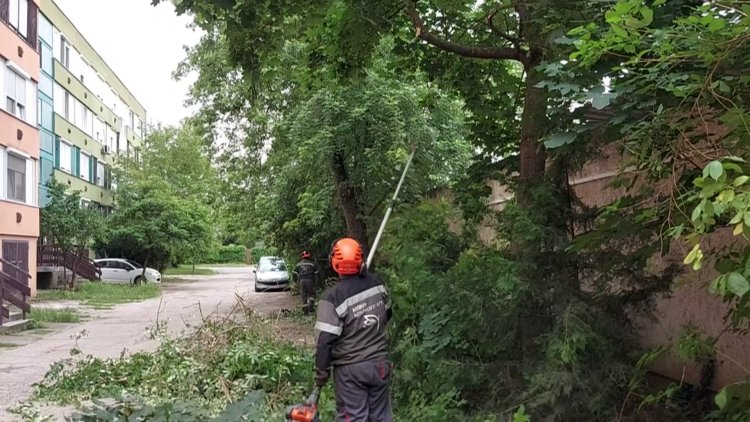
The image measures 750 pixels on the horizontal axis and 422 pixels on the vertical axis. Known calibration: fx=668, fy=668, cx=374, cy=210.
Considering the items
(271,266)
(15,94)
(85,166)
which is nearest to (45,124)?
(85,166)

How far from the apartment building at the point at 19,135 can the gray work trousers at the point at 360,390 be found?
19.2 meters

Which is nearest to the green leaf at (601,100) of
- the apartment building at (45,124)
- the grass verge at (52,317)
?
the apartment building at (45,124)

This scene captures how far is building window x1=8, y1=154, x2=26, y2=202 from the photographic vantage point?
23.5 metres

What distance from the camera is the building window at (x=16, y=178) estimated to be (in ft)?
77.0

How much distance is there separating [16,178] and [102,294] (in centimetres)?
594

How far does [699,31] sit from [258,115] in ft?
48.8

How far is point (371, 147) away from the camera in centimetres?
1362

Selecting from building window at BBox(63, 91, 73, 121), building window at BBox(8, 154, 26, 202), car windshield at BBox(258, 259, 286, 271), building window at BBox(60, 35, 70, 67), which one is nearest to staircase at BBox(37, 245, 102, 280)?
building window at BBox(8, 154, 26, 202)

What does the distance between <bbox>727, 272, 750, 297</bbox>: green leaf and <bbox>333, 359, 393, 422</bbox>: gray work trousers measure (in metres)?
2.87

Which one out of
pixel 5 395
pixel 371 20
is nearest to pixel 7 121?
pixel 5 395

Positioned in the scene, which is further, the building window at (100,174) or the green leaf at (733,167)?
the building window at (100,174)

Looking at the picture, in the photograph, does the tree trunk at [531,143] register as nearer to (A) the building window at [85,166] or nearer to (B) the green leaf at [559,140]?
(B) the green leaf at [559,140]

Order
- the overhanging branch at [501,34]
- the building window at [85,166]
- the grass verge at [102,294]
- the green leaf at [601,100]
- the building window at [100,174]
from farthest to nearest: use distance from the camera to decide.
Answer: the building window at [100,174] < the building window at [85,166] < the grass verge at [102,294] < the overhanging branch at [501,34] < the green leaf at [601,100]

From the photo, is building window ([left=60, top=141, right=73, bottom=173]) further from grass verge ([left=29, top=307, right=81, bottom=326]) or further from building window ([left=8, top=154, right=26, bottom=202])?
grass verge ([left=29, top=307, right=81, bottom=326])
